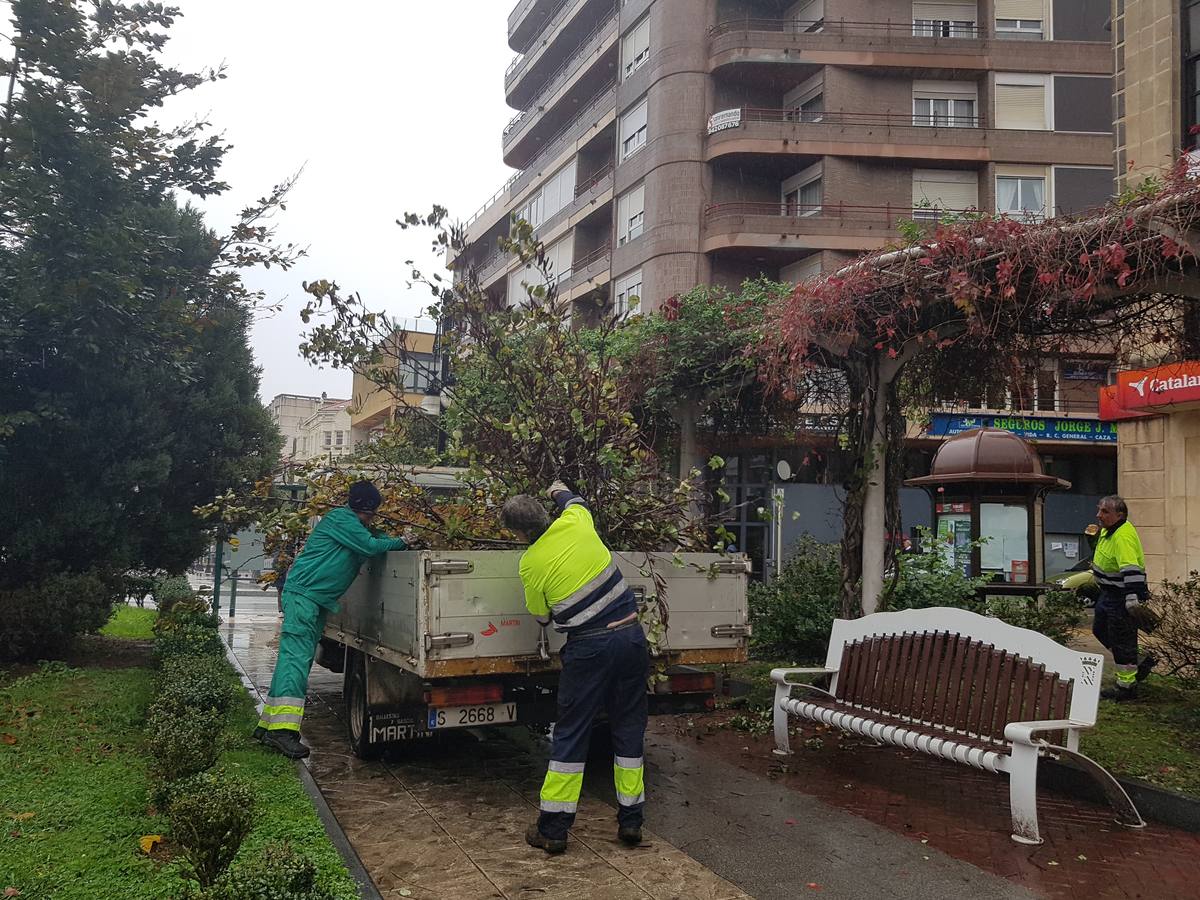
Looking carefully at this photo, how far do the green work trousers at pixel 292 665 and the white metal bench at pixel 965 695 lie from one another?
10.7 ft

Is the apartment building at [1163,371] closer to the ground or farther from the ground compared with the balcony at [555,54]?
closer to the ground

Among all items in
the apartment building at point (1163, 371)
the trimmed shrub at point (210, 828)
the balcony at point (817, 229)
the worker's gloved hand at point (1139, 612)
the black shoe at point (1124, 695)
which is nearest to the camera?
the trimmed shrub at point (210, 828)

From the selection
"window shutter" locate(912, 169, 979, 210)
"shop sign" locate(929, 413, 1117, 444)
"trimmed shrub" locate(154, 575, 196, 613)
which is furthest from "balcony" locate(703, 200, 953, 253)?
"trimmed shrub" locate(154, 575, 196, 613)

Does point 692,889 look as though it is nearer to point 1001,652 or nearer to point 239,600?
point 1001,652

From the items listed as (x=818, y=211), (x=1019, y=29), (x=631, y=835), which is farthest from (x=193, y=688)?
(x=1019, y=29)

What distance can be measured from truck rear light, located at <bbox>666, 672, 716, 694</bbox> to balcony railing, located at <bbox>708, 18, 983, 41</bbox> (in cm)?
2575

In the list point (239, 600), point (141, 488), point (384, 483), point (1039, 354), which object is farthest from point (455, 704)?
point (239, 600)

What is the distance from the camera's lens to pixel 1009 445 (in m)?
14.9

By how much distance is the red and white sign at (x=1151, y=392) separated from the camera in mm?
12078

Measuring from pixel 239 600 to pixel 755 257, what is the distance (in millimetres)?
17170

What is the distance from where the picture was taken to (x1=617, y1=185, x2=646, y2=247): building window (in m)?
29.6

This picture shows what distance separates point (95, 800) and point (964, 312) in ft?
21.1

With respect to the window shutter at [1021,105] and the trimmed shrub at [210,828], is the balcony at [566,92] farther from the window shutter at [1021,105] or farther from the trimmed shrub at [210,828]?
the trimmed shrub at [210,828]

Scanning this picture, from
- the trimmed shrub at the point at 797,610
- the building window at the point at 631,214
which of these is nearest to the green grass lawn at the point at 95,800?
the trimmed shrub at the point at 797,610
